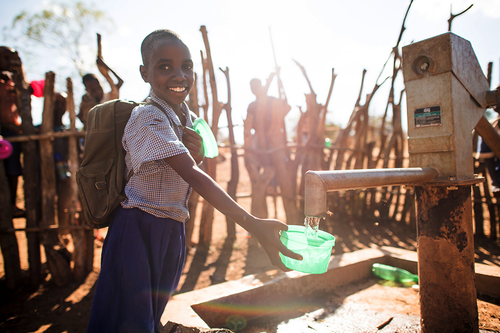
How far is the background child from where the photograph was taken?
3.58 ft

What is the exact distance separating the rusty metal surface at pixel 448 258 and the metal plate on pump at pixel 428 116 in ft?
1.18

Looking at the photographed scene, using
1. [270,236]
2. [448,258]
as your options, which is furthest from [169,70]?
[448,258]

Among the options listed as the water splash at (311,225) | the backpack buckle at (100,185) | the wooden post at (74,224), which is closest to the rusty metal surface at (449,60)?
the water splash at (311,225)

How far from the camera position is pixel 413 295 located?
2404mm

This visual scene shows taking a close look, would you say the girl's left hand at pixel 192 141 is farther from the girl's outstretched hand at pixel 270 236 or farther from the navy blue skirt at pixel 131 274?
the girl's outstretched hand at pixel 270 236

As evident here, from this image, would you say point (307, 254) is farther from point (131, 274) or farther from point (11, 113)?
point (11, 113)

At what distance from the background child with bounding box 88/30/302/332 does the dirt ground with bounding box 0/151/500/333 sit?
5.07ft

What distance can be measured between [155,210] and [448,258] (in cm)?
157

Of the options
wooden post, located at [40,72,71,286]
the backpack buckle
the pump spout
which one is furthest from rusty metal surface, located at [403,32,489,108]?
wooden post, located at [40,72,71,286]

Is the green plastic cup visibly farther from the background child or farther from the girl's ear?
the girl's ear

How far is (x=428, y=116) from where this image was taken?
1632mm

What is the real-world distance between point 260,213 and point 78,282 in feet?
7.88

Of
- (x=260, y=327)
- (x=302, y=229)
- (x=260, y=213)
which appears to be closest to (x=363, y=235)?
(x=260, y=213)

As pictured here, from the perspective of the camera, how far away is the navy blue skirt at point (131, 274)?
3.78 feet
